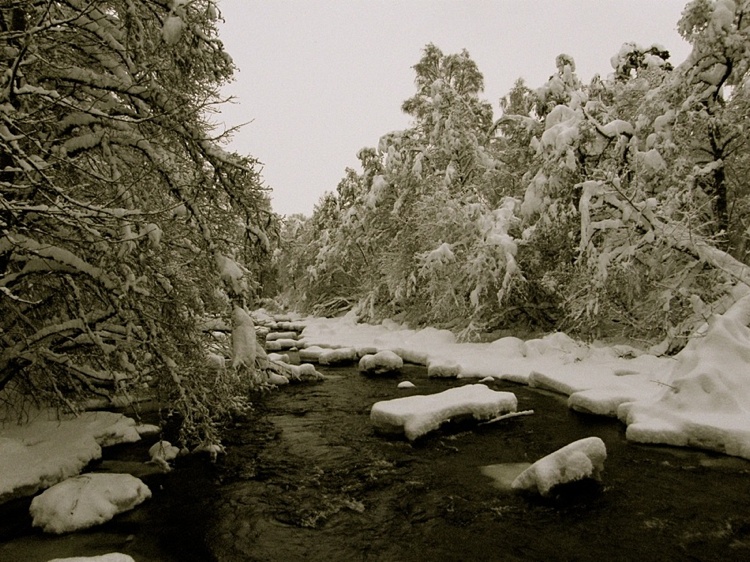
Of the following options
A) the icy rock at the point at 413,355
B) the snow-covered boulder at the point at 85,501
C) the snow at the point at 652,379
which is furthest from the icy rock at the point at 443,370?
the snow-covered boulder at the point at 85,501

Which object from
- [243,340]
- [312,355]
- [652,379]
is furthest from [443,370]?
[243,340]

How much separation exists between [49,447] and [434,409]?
19.0 ft

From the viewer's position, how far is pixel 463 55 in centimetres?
2383

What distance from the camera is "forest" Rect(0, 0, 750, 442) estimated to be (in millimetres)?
5094

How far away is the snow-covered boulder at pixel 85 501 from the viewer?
4969 mm

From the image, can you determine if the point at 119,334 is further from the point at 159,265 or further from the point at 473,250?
the point at 473,250

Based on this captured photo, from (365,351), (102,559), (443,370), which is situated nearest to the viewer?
(102,559)

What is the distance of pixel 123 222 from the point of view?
4.54 m

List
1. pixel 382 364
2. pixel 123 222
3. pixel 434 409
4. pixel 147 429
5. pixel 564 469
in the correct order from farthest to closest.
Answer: pixel 382 364 < pixel 147 429 < pixel 434 409 < pixel 564 469 < pixel 123 222

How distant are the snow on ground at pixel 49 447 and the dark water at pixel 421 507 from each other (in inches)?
26.0

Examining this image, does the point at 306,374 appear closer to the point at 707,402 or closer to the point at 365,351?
the point at 365,351

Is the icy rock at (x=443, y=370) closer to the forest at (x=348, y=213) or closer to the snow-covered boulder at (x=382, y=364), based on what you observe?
the snow-covered boulder at (x=382, y=364)

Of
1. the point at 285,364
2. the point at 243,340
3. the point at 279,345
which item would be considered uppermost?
the point at 243,340

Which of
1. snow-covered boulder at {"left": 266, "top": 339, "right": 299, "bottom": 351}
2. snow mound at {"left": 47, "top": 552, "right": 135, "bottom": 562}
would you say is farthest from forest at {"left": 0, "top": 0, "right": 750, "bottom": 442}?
snow-covered boulder at {"left": 266, "top": 339, "right": 299, "bottom": 351}
